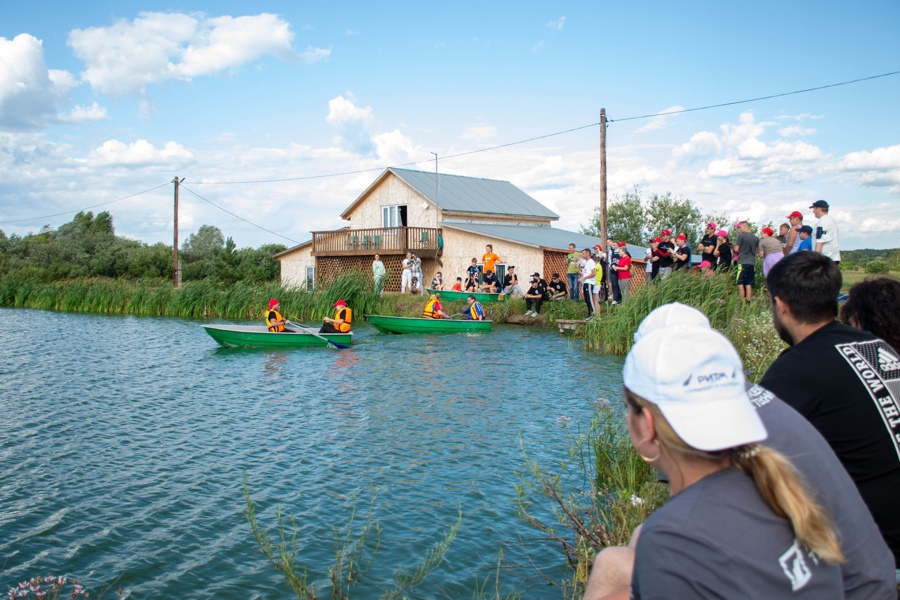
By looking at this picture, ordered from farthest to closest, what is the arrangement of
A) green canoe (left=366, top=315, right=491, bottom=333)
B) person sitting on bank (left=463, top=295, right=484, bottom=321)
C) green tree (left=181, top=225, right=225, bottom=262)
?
green tree (left=181, top=225, right=225, bottom=262) < person sitting on bank (left=463, top=295, right=484, bottom=321) < green canoe (left=366, top=315, right=491, bottom=333)

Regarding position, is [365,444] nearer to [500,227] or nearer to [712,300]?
[712,300]

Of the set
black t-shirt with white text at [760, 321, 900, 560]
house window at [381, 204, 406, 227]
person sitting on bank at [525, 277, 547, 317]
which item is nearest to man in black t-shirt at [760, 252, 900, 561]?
black t-shirt with white text at [760, 321, 900, 560]

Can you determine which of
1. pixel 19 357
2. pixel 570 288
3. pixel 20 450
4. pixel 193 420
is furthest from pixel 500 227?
pixel 20 450

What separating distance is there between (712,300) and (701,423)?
16.2 meters

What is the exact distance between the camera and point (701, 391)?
1.98 metres

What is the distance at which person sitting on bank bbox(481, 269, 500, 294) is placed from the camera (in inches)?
1211

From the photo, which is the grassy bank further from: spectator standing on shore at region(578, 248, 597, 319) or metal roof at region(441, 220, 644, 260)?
metal roof at region(441, 220, 644, 260)

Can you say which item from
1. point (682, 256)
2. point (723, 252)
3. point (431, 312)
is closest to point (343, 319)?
point (431, 312)

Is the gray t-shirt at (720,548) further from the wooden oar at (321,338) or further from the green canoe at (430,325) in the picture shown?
the green canoe at (430,325)

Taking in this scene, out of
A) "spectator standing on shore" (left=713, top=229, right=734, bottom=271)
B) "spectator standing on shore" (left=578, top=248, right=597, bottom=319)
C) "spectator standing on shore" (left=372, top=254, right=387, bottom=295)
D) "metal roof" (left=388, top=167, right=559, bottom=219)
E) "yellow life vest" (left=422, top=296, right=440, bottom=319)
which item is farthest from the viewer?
"metal roof" (left=388, top=167, right=559, bottom=219)

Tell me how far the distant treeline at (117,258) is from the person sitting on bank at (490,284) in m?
23.2

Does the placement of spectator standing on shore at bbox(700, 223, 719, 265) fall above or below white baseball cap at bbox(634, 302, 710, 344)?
above

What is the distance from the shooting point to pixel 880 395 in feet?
10.6

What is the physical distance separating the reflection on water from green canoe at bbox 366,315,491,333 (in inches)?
192
